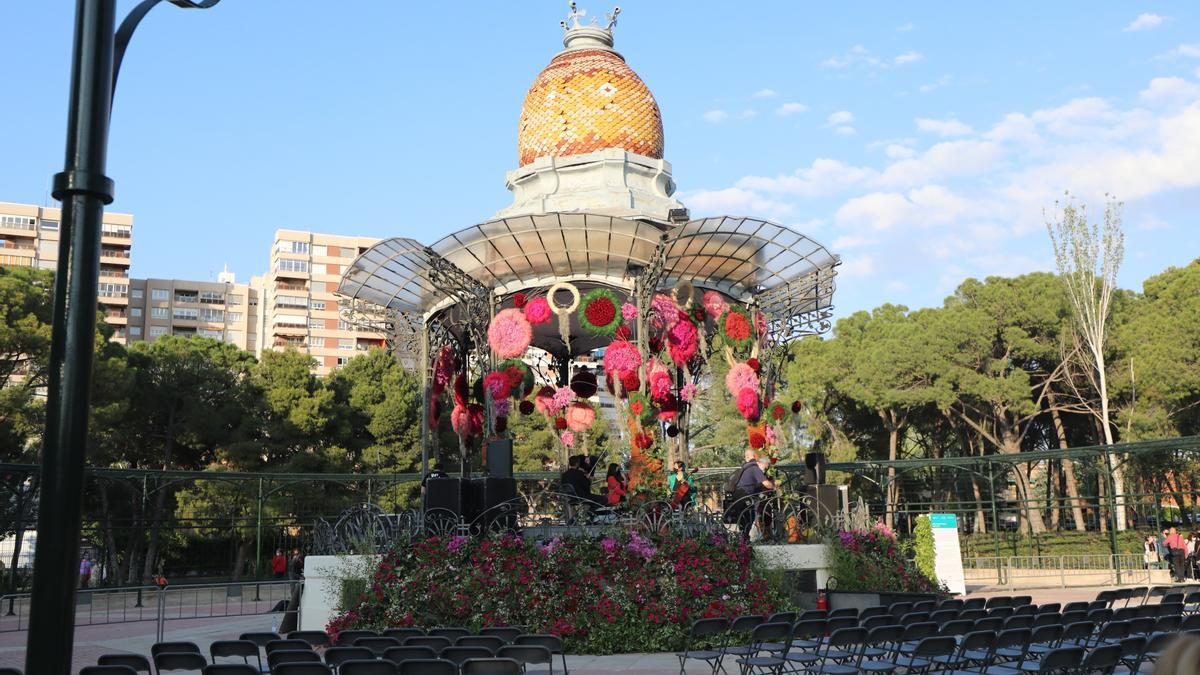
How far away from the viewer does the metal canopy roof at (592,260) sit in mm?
18562

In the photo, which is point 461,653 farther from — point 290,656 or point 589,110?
point 589,110

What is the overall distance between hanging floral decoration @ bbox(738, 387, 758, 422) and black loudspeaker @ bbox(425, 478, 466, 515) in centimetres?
612

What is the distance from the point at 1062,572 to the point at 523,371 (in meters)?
14.7

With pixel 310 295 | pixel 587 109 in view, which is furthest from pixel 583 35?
pixel 310 295

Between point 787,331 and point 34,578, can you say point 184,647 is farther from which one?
point 787,331

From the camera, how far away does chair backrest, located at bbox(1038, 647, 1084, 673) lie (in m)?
7.41

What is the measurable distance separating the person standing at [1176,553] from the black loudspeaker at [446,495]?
18.6 meters

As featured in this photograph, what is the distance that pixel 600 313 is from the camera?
1850 centimetres

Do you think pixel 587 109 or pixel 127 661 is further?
pixel 587 109

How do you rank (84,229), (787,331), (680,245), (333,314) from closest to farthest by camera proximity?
(84,229) → (680,245) → (787,331) → (333,314)

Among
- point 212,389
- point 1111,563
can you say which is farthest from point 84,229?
point 212,389

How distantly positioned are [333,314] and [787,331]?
73390 millimetres

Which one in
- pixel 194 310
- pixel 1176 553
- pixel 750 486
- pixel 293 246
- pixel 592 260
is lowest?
pixel 1176 553

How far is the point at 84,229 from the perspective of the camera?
12.0 feet
